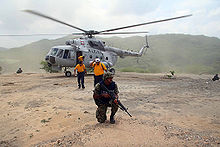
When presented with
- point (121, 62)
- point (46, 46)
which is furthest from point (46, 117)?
point (46, 46)

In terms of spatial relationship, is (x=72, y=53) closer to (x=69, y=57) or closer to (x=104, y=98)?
(x=69, y=57)

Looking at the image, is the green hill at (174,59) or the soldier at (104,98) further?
the green hill at (174,59)

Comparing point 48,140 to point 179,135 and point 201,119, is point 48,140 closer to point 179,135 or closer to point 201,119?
point 179,135

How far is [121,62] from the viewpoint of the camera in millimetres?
45125

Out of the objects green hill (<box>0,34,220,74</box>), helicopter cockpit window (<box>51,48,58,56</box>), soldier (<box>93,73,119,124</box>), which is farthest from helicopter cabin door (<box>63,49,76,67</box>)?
soldier (<box>93,73,119,124</box>)

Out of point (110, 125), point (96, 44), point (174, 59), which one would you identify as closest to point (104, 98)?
point (110, 125)

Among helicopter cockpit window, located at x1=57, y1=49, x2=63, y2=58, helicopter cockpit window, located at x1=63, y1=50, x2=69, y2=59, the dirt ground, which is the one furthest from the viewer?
helicopter cockpit window, located at x1=63, y1=50, x2=69, y2=59

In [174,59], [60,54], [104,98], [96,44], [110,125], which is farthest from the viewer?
[174,59]

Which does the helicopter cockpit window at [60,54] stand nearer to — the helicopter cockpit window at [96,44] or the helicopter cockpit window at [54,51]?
the helicopter cockpit window at [54,51]

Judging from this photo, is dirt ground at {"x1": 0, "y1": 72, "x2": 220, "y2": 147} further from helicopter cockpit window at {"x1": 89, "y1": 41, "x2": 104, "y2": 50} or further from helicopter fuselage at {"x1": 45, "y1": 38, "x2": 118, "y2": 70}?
helicopter cockpit window at {"x1": 89, "y1": 41, "x2": 104, "y2": 50}

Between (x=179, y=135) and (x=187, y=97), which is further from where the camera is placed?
(x=187, y=97)

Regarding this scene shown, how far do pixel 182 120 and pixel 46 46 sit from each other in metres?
123

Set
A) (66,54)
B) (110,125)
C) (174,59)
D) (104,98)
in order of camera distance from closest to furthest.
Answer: (110,125)
(104,98)
(66,54)
(174,59)

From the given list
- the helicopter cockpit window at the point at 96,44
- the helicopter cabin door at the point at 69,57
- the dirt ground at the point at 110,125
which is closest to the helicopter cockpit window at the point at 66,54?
the helicopter cabin door at the point at 69,57
